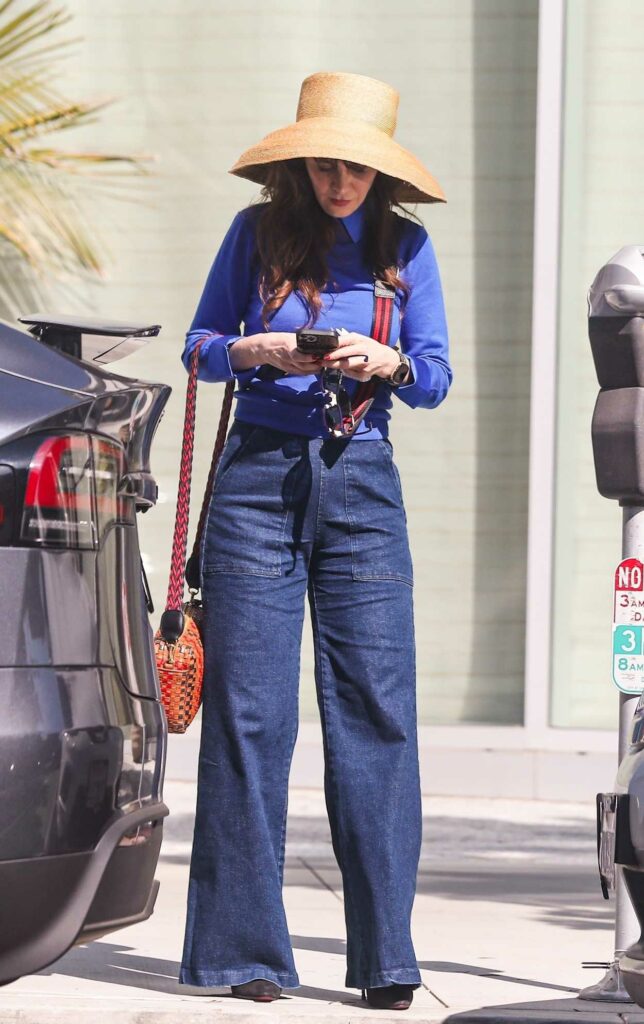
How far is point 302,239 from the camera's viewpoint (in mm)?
4008

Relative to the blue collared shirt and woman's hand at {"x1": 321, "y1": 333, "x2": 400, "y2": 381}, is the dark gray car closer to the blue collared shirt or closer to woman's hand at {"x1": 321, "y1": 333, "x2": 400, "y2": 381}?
woman's hand at {"x1": 321, "y1": 333, "x2": 400, "y2": 381}

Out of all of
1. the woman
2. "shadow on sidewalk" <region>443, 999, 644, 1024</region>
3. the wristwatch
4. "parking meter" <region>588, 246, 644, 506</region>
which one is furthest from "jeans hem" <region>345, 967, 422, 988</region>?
the wristwatch

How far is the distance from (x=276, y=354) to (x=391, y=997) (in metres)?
1.47

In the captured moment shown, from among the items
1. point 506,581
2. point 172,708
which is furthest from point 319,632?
point 506,581

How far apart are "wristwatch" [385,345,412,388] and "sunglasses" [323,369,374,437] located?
0.28ft

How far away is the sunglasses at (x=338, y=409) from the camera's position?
3.85m

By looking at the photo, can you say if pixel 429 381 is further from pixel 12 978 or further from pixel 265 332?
pixel 12 978

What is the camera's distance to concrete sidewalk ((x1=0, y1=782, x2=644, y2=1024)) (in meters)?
3.84

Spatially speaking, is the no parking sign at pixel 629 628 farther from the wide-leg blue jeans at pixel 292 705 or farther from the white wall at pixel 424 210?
the white wall at pixel 424 210

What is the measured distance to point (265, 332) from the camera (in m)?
3.99

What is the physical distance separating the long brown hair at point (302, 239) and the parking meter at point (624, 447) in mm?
Answer: 487

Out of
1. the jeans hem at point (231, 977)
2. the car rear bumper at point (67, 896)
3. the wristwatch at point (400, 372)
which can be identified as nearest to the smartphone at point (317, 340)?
the wristwatch at point (400, 372)

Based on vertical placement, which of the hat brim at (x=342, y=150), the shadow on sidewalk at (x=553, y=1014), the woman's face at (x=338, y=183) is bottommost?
the shadow on sidewalk at (x=553, y=1014)

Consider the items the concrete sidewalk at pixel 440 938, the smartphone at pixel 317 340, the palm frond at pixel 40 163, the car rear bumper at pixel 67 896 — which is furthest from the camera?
the palm frond at pixel 40 163
